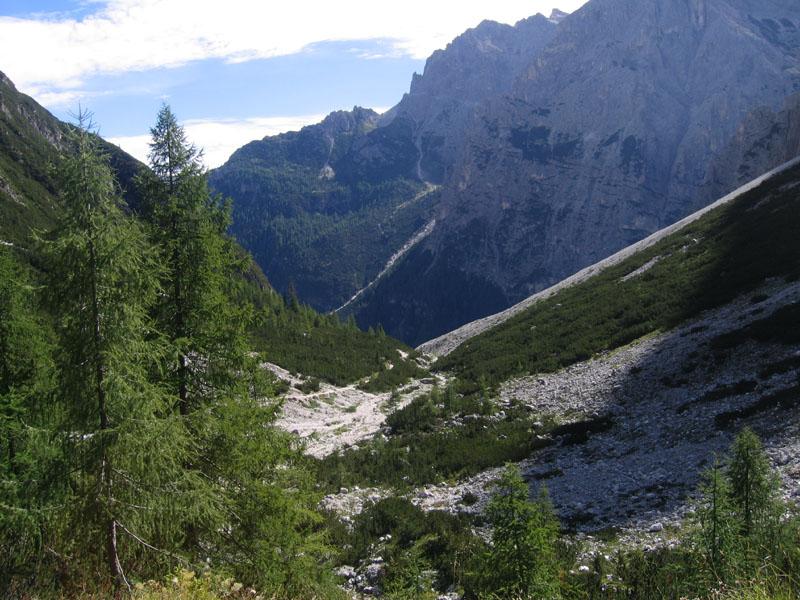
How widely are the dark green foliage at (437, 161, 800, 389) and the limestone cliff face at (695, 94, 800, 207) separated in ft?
192

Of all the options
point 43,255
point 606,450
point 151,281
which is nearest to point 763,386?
point 606,450

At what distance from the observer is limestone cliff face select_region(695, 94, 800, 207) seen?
103500mm

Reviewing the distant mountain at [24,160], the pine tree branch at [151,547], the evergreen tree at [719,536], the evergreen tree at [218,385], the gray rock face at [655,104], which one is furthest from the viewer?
the gray rock face at [655,104]

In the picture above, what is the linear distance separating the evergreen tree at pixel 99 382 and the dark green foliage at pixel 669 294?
92.6 ft

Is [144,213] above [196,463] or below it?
above

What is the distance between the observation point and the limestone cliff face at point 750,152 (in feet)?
340

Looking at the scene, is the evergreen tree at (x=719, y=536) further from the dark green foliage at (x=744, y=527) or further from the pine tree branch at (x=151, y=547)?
the pine tree branch at (x=151, y=547)

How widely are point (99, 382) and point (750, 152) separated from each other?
457ft

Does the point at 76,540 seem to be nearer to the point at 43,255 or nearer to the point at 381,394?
the point at 43,255

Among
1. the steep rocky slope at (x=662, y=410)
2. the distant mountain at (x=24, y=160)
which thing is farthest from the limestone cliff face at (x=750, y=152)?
the distant mountain at (x=24, y=160)

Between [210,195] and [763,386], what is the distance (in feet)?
77.2

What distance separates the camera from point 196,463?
31.8ft

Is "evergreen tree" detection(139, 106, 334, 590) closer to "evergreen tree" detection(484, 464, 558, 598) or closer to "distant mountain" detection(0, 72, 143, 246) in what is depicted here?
"evergreen tree" detection(484, 464, 558, 598)

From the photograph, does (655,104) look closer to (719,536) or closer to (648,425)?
(648,425)
